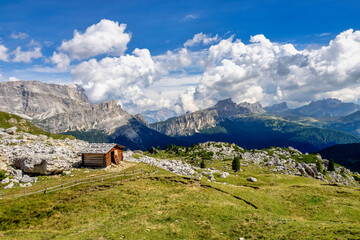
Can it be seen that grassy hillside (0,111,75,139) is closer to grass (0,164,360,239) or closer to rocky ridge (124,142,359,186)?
rocky ridge (124,142,359,186)

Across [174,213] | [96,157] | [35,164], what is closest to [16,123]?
[96,157]

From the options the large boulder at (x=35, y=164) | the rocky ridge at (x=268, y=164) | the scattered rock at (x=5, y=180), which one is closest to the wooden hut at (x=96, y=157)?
the large boulder at (x=35, y=164)

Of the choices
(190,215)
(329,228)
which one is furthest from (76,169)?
(329,228)

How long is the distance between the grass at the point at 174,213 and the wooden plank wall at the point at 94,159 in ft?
56.6

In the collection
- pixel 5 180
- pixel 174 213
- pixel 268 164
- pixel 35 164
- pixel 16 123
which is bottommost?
pixel 268 164

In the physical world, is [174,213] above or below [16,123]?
below

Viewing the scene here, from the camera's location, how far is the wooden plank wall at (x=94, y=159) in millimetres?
60812

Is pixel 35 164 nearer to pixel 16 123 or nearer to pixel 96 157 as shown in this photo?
pixel 96 157

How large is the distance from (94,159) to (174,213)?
40.2 m

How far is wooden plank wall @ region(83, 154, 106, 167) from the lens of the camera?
6081cm

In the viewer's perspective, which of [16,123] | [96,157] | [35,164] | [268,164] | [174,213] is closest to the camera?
[174,213]

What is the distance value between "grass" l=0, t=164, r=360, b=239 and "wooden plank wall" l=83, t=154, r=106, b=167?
56.6 ft

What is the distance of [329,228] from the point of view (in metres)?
22.1

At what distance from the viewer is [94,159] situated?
60.8m
